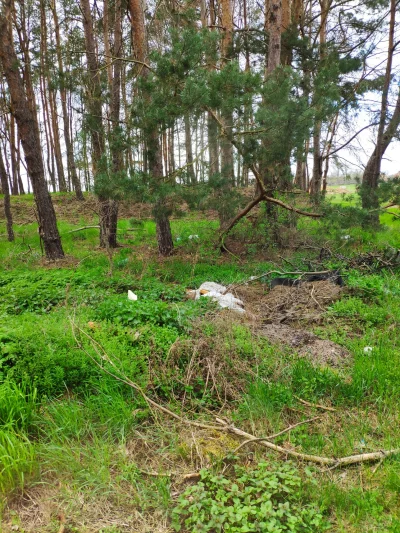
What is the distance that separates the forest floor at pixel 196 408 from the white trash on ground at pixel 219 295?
16 cm

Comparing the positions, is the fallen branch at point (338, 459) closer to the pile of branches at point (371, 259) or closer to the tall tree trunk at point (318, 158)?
the pile of branches at point (371, 259)

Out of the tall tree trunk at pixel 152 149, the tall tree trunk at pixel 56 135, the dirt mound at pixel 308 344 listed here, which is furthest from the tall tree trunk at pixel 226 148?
the tall tree trunk at pixel 56 135

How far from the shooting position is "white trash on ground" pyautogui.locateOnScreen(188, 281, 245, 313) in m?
4.25

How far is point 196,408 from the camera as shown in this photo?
269 centimetres

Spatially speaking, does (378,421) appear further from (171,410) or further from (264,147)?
(264,147)

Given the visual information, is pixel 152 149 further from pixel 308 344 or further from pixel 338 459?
pixel 338 459

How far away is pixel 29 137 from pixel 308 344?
632cm

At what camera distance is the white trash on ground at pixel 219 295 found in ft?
13.9

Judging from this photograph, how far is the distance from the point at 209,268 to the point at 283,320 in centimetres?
220

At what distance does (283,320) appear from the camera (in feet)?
13.6

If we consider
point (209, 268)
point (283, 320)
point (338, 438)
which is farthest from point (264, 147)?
point (338, 438)

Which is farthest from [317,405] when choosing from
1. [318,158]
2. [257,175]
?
[318,158]

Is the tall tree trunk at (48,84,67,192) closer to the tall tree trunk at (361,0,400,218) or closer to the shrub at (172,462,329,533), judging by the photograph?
the tall tree trunk at (361,0,400,218)

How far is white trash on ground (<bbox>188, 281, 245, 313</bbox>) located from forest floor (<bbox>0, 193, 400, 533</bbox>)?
0.51 ft
